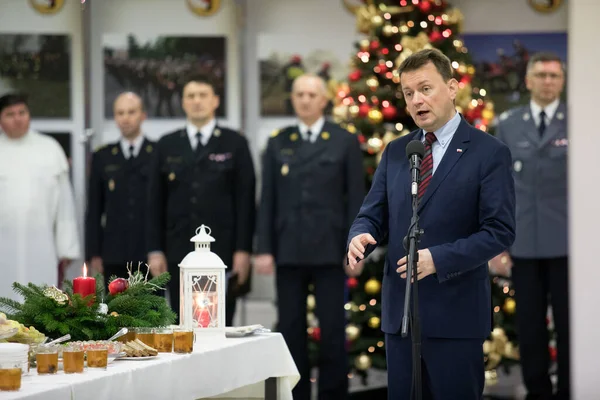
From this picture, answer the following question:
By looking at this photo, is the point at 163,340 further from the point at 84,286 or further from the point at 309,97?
the point at 309,97

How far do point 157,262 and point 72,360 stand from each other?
3253 millimetres

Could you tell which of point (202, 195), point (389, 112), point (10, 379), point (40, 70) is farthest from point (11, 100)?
point (10, 379)

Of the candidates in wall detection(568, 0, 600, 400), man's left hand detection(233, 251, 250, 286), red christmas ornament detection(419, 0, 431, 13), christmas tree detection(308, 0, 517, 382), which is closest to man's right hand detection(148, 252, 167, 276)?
man's left hand detection(233, 251, 250, 286)

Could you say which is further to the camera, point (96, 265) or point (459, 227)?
point (96, 265)

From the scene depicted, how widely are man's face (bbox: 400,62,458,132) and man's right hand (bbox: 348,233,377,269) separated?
1.32 feet

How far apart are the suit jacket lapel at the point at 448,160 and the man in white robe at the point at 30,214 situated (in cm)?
374

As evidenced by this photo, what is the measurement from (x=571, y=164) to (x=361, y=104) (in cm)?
140

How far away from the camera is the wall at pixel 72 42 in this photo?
278 inches

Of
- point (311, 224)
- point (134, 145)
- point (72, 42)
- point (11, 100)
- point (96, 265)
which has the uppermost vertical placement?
point (72, 42)

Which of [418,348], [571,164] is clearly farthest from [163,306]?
[571,164]

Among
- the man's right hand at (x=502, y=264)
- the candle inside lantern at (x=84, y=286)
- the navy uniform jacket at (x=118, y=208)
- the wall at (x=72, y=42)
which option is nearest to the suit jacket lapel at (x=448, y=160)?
the candle inside lantern at (x=84, y=286)

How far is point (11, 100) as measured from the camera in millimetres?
6758

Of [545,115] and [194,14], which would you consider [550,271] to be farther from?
[194,14]

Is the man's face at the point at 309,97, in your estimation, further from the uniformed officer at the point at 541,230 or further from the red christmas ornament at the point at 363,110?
the uniformed officer at the point at 541,230
